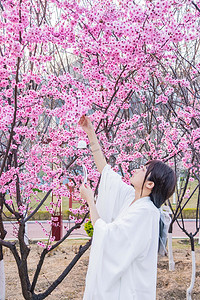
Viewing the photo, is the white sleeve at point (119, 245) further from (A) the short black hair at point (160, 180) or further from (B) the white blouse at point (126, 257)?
(A) the short black hair at point (160, 180)

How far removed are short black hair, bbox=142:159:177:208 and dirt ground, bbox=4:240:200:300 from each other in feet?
11.0

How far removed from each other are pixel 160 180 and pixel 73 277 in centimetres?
438

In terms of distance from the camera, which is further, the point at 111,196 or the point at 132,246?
the point at 111,196

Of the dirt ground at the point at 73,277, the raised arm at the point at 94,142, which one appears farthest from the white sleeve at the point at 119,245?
the dirt ground at the point at 73,277

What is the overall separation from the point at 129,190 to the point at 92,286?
67 cm

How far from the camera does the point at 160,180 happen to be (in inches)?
86.0

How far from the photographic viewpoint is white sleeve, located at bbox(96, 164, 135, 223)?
2405mm

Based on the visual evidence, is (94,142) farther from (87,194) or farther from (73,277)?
(73,277)

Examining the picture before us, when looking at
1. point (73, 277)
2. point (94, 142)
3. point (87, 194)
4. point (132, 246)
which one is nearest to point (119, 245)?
point (132, 246)

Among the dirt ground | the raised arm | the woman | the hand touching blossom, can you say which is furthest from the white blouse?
the dirt ground

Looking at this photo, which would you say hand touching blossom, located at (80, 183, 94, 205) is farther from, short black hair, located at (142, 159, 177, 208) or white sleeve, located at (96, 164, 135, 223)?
short black hair, located at (142, 159, 177, 208)

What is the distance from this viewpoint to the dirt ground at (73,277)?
17.1 feet

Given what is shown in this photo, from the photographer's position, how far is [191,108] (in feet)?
14.0

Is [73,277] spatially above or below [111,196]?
below
